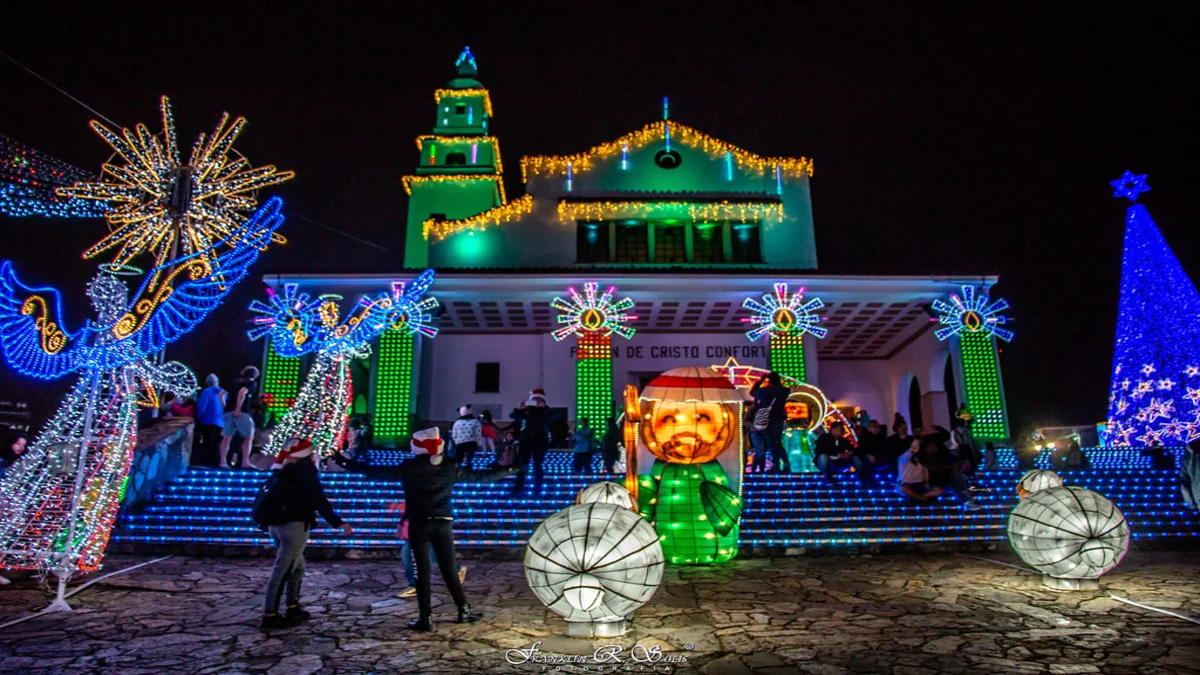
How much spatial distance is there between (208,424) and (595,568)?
10188 millimetres

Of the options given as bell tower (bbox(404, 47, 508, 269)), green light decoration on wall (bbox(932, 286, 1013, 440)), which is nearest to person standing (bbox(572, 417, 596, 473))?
green light decoration on wall (bbox(932, 286, 1013, 440))

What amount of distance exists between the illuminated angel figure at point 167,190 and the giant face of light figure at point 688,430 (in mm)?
8387

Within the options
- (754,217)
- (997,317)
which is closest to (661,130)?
(754,217)

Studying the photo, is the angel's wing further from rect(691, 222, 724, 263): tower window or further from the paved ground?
rect(691, 222, 724, 263): tower window

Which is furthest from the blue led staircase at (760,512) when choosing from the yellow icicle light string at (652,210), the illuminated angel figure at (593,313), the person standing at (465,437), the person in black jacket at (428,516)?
the yellow icicle light string at (652,210)

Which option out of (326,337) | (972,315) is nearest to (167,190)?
(326,337)

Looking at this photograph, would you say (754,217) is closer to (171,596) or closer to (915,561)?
(915,561)

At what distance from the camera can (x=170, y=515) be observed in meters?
10.6

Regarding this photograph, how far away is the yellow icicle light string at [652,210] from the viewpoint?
23.5m

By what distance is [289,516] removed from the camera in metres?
6.00

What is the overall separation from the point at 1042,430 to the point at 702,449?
62.1ft

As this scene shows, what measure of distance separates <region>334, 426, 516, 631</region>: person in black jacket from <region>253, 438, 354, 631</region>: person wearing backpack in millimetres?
353

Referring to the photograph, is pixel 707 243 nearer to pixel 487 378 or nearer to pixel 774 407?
pixel 487 378

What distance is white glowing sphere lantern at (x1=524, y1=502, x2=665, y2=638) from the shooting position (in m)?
5.37
